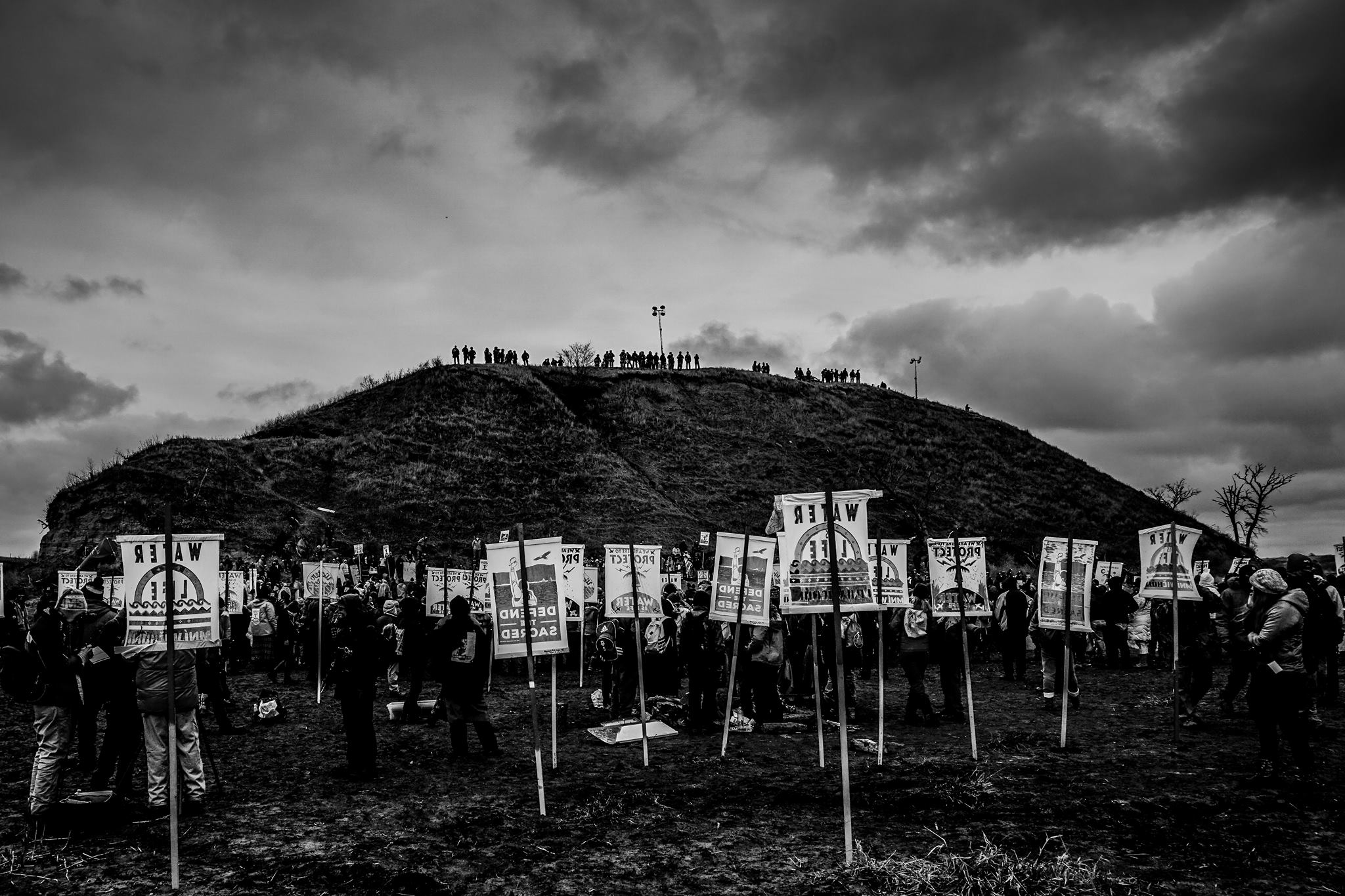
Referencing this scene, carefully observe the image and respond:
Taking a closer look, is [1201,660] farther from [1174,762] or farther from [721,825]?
[721,825]

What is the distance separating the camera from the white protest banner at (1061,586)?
12.1 m

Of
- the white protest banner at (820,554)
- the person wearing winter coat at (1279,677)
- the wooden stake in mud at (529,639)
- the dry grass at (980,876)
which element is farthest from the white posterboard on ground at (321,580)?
the person wearing winter coat at (1279,677)

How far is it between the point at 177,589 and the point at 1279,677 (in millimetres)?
10944

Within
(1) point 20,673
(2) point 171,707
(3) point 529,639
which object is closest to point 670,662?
(3) point 529,639

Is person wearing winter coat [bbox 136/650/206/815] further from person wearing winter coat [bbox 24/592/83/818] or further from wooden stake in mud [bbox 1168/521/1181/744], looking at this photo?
wooden stake in mud [bbox 1168/521/1181/744]

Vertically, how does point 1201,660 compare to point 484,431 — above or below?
below

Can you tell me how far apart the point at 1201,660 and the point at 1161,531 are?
7.68 feet

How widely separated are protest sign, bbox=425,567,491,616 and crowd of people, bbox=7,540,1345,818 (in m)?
0.77

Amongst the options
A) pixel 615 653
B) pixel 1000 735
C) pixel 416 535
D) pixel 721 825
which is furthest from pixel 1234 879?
pixel 416 535

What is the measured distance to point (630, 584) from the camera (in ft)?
47.6

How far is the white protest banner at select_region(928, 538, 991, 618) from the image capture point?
1274cm

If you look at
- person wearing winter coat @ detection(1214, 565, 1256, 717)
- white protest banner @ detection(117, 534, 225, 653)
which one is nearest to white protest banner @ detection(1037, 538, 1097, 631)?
person wearing winter coat @ detection(1214, 565, 1256, 717)

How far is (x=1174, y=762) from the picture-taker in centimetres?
1066

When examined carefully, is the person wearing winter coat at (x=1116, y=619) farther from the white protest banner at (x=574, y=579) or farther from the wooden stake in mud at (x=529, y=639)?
the wooden stake in mud at (x=529, y=639)
